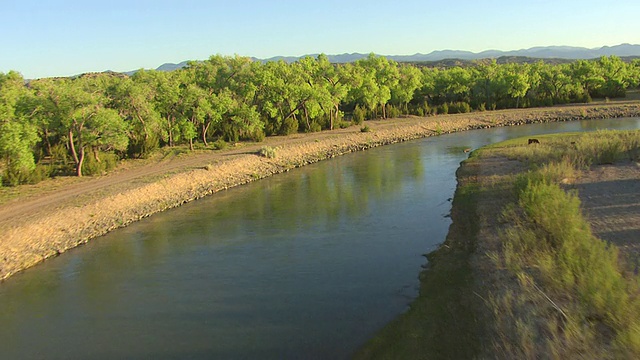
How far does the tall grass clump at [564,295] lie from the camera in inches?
242

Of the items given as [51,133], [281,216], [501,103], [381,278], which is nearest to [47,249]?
[281,216]

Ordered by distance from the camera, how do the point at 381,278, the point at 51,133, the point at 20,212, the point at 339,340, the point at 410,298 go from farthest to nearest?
the point at 51,133, the point at 20,212, the point at 381,278, the point at 410,298, the point at 339,340

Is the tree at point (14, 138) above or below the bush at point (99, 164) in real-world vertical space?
above

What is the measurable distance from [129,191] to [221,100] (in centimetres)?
1354

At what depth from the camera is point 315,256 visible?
1424cm

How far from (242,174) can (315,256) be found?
1492 centimetres

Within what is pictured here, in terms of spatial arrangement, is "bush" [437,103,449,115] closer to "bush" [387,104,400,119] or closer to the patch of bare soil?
"bush" [387,104,400,119]

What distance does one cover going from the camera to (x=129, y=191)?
21.2 meters

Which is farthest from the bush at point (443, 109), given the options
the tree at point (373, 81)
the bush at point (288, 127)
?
the bush at point (288, 127)

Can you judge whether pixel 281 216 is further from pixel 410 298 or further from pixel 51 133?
pixel 51 133

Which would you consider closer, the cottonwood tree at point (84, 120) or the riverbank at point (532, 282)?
the riverbank at point (532, 282)

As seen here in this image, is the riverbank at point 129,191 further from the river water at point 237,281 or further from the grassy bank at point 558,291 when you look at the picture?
the grassy bank at point 558,291

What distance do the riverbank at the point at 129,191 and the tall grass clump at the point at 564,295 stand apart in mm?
14653

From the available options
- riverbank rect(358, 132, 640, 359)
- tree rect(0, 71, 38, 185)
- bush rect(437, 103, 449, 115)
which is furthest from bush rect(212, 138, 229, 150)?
bush rect(437, 103, 449, 115)
